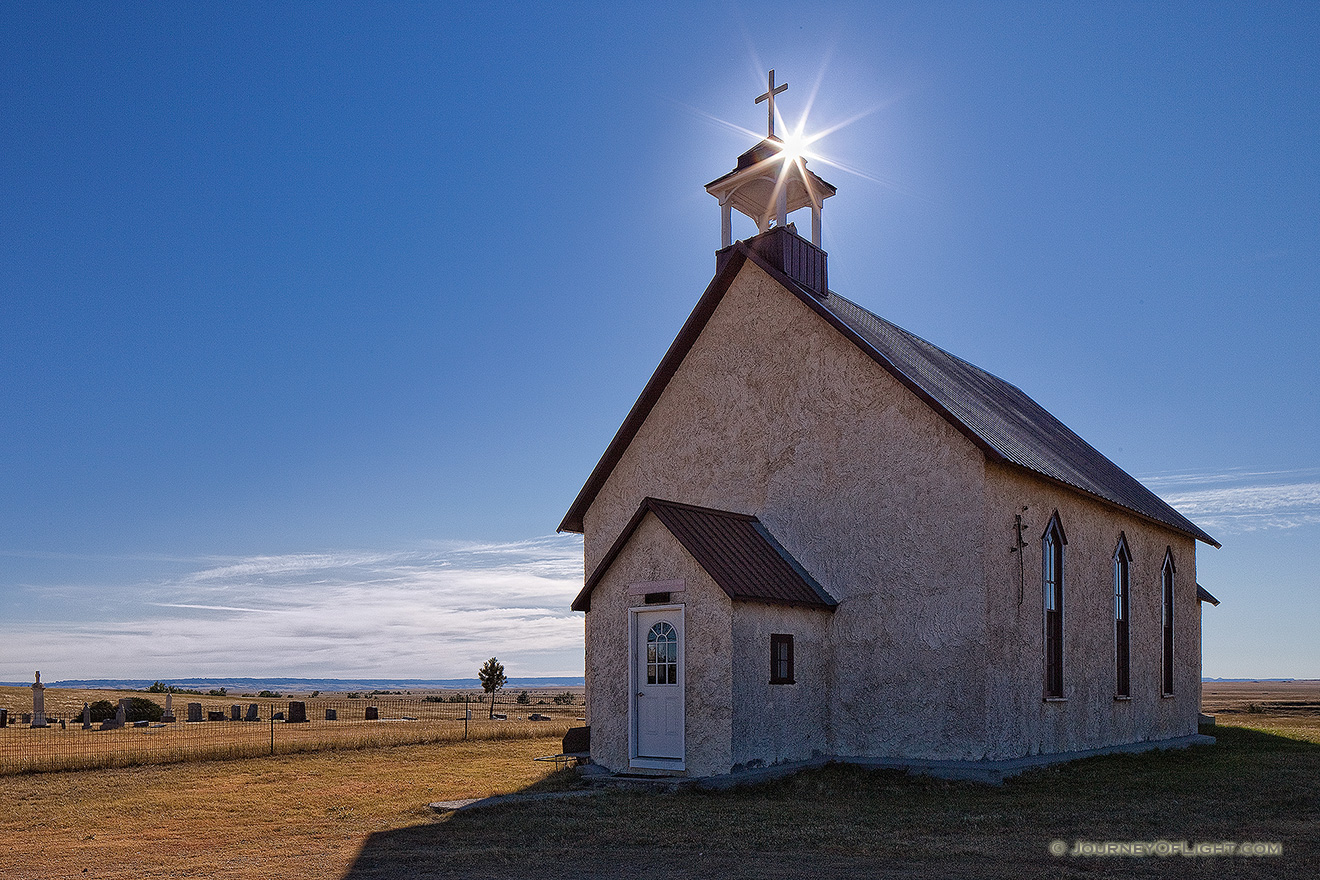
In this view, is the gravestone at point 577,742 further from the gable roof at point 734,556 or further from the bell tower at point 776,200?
the bell tower at point 776,200

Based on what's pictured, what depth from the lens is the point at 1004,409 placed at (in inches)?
867

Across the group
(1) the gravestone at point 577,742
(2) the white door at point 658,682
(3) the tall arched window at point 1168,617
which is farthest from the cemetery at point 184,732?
(3) the tall arched window at point 1168,617

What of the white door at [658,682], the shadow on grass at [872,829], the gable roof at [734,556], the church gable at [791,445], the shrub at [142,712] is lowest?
the shrub at [142,712]

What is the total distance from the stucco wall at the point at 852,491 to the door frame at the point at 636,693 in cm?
105

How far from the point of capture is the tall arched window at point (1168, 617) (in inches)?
907

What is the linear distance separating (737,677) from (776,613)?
1392 millimetres

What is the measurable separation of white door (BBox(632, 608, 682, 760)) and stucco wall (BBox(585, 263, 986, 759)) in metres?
1.14

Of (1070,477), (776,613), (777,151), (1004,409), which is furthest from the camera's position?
(1004,409)

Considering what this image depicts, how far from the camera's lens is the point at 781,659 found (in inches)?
617

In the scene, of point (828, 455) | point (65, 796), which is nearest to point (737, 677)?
point (828, 455)

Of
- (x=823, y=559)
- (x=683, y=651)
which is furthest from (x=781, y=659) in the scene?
(x=823, y=559)

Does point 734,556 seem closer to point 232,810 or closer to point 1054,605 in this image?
point 1054,605

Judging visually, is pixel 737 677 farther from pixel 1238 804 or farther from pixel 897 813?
pixel 1238 804

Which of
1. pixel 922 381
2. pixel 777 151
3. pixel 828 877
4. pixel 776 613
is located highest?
pixel 777 151
